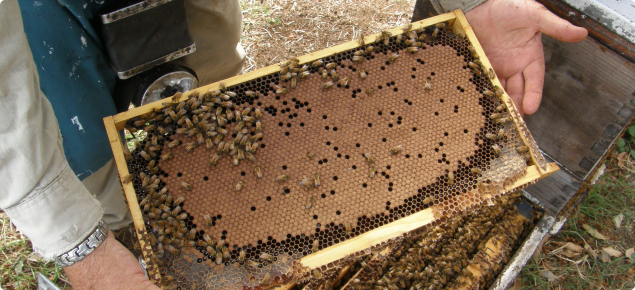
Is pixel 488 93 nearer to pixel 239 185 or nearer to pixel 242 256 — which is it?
pixel 239 185

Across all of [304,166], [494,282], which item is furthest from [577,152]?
[304,166]

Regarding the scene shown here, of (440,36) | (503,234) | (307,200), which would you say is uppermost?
(440,36)

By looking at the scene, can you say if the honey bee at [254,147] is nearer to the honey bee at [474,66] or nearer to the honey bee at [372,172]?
the honey bee at [372,172]

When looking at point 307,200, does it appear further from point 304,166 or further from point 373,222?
point 373,222

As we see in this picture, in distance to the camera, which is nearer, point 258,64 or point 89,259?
point 89,259

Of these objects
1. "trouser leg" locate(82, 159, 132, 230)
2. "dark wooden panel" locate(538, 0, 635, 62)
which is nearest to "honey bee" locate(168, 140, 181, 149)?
"trouser leg" locate(82, 159, 132, 230)

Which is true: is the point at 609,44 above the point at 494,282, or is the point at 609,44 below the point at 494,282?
above

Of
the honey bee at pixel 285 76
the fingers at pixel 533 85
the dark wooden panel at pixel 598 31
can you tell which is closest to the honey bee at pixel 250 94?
the honey bee at pixel 285 76

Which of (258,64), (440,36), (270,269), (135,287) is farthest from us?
(258,64)

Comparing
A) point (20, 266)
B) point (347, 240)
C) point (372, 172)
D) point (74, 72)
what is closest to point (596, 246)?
point (372, 172)
